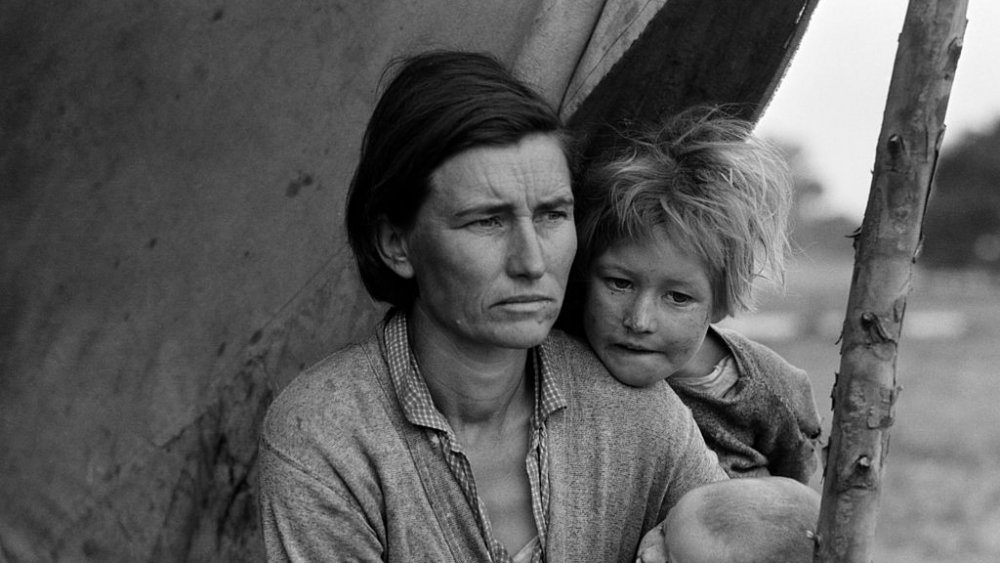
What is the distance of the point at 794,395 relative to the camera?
9.86 ft

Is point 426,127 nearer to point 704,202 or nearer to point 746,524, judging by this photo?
point 704,202

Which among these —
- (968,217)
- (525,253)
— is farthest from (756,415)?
Result: (968,217)

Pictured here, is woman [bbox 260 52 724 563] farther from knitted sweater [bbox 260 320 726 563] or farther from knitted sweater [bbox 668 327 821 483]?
knitted sweater [bbox 668 327 821 483]

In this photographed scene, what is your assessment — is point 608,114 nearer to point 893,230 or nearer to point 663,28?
point 663,28

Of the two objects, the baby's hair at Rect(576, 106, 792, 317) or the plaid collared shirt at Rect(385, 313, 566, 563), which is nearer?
the plaid collared shirt at Rect(385, 313, 566, 563)

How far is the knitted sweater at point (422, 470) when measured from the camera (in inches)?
92.1

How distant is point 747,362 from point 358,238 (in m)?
0.95

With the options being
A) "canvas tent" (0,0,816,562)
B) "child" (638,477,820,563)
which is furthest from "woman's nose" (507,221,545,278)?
"canvas tent" (0,0,816,562)

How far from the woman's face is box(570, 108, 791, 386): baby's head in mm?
221

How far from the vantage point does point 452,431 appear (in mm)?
2420

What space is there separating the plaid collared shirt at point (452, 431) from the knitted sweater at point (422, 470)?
2 cm

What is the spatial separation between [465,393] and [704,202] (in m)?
0.60

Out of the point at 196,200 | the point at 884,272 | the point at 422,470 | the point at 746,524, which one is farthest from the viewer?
the point at 196,200

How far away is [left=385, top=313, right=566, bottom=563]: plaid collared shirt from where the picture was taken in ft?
7.88
